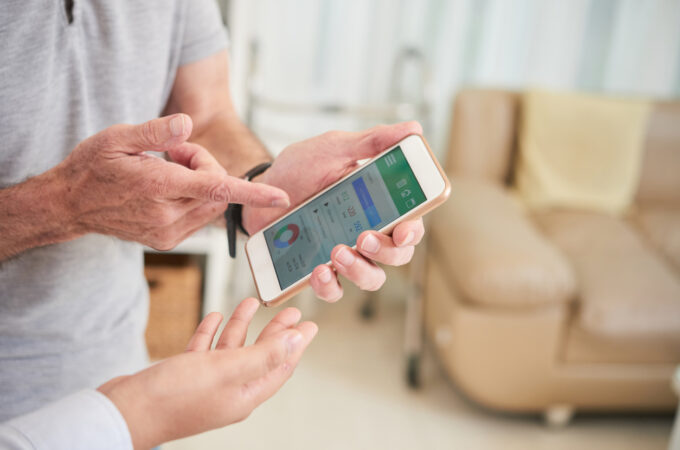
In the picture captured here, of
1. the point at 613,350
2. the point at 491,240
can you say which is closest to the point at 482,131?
the point at 491,240

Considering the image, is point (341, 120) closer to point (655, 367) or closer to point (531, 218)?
point (531, 218)

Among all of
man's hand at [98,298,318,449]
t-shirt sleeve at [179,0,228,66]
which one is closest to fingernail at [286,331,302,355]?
man's hand at [98,298,318,449]

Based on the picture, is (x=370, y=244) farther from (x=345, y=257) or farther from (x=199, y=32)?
(x=199, y=32)

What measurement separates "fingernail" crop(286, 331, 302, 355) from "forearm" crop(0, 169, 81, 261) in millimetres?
261

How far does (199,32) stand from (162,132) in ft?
1.09

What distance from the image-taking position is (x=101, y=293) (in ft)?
2.44

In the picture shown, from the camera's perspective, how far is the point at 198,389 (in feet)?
1.68

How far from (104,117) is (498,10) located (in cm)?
191

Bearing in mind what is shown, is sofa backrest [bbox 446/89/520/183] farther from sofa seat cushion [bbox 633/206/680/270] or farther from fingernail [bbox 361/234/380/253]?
fingernail [bbox 361/234/380/253]

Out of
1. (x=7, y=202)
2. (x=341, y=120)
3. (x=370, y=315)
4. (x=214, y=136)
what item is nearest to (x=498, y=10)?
(x=341, y=120)

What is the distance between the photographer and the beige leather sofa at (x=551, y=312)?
159 cm

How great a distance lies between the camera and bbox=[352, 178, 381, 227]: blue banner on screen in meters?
0.76

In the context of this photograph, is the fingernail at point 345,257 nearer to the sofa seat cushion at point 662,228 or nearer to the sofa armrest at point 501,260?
the sofa armrest at point 501,260

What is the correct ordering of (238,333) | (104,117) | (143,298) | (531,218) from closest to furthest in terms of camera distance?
(238,333), (104,117), (143,298), (531,218)
